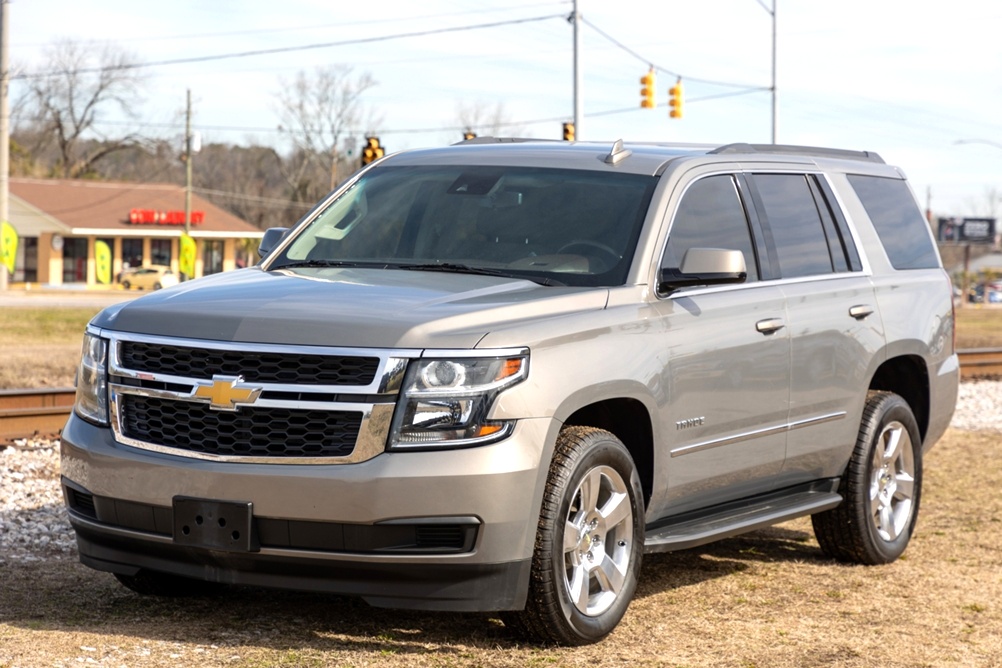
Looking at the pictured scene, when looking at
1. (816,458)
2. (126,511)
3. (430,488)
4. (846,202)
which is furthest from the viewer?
(846,202)

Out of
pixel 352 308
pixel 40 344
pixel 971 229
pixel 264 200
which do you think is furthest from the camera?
pixel 971 229

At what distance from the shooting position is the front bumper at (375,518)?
15.4ft

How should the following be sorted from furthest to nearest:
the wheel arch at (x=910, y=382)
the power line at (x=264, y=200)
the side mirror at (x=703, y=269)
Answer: the power line at (x=264, y=200), the wheel arch at (x=910, y=382), the side mirror at (x=703, y=269)

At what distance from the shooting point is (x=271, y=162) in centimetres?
10519

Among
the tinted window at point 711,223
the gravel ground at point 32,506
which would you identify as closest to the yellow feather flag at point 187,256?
the gravel ground at point 32,506

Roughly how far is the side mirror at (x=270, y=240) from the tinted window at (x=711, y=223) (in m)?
1.83

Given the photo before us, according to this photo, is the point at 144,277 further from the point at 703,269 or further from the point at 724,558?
the point at 703,269

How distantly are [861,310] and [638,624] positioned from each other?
2.22 metres

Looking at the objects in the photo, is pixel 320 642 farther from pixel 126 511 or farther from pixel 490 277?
pixel 490 277

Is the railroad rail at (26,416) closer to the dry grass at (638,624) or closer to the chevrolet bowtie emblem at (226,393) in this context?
the dry grass at (638,624)

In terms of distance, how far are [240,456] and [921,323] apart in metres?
4.30

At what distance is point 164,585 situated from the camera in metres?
5.86

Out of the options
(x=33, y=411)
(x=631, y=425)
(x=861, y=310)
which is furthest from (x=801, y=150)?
(x=33, y=411)

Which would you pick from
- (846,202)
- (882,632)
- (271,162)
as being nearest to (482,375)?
(882,632)
